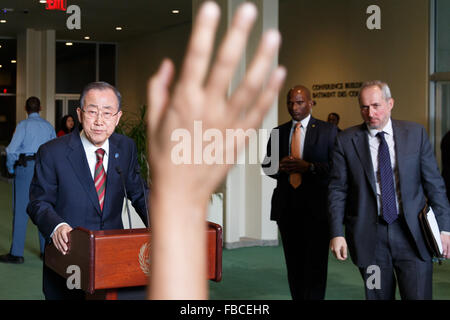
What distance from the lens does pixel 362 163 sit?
352cm

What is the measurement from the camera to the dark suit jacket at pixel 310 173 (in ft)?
14.9

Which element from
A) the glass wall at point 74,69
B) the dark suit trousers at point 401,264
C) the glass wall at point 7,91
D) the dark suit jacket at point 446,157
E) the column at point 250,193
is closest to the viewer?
the dark suit trousers at point 401,264

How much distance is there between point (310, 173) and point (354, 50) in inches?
319

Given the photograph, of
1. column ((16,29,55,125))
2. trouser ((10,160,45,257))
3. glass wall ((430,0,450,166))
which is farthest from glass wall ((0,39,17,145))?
glass wall ((430,0,450,166))

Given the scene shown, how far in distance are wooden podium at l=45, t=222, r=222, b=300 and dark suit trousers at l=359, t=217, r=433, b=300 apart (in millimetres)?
1344

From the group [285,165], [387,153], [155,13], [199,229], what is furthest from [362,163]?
[155,13]

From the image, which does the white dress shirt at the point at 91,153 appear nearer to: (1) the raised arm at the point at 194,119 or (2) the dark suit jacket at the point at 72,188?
(2) the dark suit jacket at the point at 72,188

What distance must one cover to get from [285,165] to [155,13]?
39.6 ft

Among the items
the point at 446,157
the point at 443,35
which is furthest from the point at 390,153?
the point at 443,35

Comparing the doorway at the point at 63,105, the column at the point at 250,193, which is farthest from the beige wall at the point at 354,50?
the doorway at the point at 63,105

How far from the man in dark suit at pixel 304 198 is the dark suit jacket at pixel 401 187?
3.05 feet

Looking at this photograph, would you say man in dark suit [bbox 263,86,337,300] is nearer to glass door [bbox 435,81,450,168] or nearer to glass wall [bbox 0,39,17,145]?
glass door [bbox 435,81,450,168]

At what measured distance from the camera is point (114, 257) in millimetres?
2215

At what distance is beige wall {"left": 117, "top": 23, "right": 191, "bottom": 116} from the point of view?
706 inches
